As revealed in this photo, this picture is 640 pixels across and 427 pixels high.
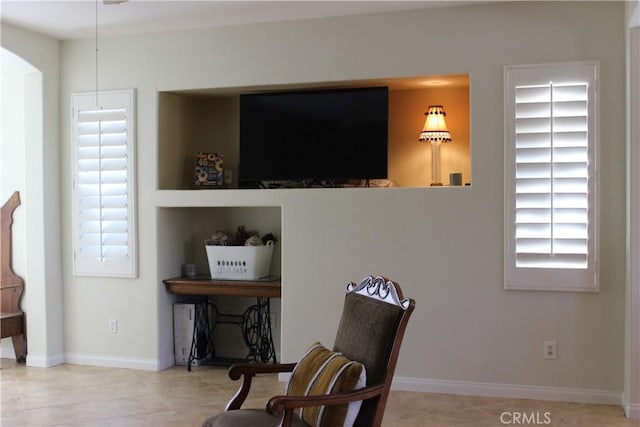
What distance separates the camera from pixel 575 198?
440cm

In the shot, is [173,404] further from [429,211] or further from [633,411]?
[633,411]

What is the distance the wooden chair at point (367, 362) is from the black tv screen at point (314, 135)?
2.14 meters

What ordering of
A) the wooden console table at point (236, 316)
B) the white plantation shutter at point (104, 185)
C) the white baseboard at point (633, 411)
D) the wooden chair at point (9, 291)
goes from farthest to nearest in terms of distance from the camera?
the wooden chair at point (9, 291) < the white plantation shutter at point (104, 185) < the wooden console table at point (236, 316) < the white baseboard at point (633, 411)

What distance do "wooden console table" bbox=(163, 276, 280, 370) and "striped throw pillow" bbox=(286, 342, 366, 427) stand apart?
2291 millimetres

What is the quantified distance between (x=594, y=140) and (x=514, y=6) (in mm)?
1053

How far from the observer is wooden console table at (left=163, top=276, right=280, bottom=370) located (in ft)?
17.0

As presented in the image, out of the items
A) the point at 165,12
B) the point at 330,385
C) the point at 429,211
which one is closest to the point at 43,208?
the point at 165,12

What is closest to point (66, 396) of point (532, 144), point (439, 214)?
point (439, 214)

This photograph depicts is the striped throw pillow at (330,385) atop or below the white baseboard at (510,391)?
atop

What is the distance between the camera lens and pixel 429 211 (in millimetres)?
4707

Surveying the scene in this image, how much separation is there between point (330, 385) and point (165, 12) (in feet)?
10.6

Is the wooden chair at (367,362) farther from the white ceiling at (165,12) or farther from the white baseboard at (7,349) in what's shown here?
the white baseboard at (7,349)

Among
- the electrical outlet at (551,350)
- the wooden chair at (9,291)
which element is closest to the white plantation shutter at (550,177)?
the electrical outlet at (551,350)

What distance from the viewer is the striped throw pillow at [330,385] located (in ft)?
8.71
